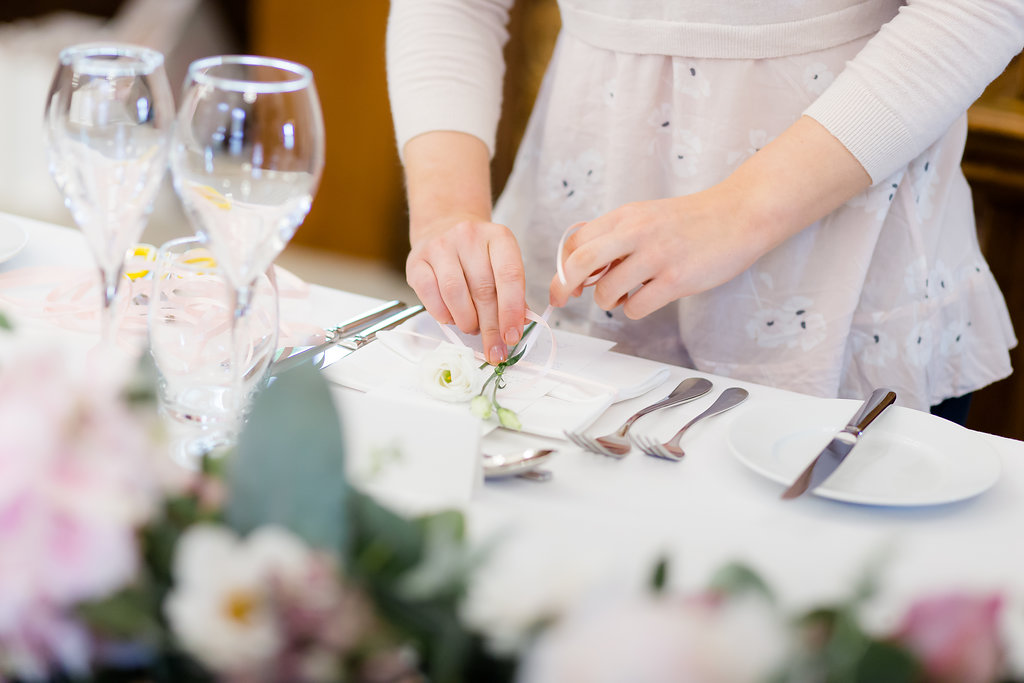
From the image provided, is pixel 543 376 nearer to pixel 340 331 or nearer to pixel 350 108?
pixel 340 331

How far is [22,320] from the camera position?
87 centimetres

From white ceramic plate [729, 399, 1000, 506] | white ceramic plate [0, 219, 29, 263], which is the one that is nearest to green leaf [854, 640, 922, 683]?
white ceramic plate [729, 399, 1000, 506]

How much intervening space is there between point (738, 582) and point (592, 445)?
0.38 m

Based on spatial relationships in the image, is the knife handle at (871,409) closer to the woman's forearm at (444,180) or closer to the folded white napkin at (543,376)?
the folded white napkin at (543,376)

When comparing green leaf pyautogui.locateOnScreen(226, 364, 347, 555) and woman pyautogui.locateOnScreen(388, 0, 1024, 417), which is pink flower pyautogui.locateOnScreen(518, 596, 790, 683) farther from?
woman pyautogui.locateOnScreen(388, 0, 1024, 417)

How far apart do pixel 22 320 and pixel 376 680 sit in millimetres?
648

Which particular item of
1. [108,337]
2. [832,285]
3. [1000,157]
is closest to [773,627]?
[108,337]

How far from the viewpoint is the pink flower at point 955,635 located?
320mm

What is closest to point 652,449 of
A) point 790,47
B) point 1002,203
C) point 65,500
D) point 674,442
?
point 674,442

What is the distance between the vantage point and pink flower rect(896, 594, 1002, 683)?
0.32 meters

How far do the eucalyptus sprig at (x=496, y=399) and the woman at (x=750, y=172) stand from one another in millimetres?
61

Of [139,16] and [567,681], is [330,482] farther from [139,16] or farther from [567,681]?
[139,16]

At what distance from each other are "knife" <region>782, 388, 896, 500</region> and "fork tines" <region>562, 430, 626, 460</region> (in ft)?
0.39

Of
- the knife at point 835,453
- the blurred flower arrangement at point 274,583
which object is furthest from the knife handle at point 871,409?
the blurred flower arrangement at point 274,583
